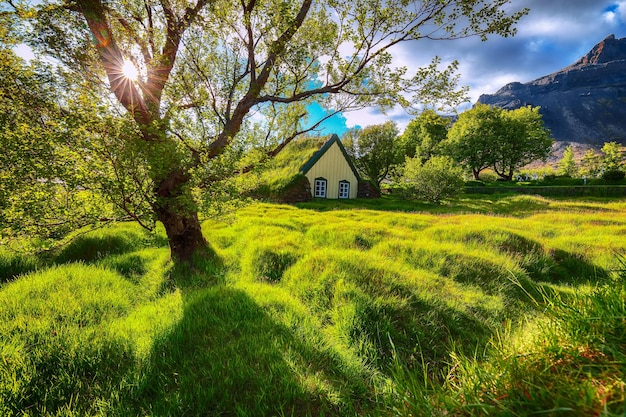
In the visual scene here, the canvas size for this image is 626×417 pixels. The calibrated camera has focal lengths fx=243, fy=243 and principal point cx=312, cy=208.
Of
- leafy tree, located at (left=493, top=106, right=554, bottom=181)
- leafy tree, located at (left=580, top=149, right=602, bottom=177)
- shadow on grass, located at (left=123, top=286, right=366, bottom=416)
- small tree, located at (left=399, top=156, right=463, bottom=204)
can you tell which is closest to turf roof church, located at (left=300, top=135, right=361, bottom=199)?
small tree, located at (left=399, top=156, right=463, bottom=204)

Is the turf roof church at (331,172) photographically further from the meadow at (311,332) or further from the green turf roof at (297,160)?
the meadow at (311,332)

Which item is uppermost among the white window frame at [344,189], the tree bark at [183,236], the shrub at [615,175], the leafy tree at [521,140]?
the leafy tree at [521,140]

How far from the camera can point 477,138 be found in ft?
133

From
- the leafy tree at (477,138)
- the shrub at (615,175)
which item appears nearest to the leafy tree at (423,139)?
the leafy tree at (477,138)

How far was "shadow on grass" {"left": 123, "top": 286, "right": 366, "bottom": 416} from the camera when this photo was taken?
7.68 ft

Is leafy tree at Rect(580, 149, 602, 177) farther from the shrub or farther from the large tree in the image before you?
the large tree

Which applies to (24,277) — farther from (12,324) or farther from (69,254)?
(12,324)

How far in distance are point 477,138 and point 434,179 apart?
25829 millimetres

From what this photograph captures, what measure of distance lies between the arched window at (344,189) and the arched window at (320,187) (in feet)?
7.45

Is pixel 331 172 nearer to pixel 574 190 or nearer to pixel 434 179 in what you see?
pixel 434 179

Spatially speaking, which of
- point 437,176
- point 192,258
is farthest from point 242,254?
point 437,176

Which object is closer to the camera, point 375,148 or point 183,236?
point 183,236

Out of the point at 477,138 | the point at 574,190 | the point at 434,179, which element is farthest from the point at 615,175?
the point at 434,179

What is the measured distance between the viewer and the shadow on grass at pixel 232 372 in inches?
92.1
